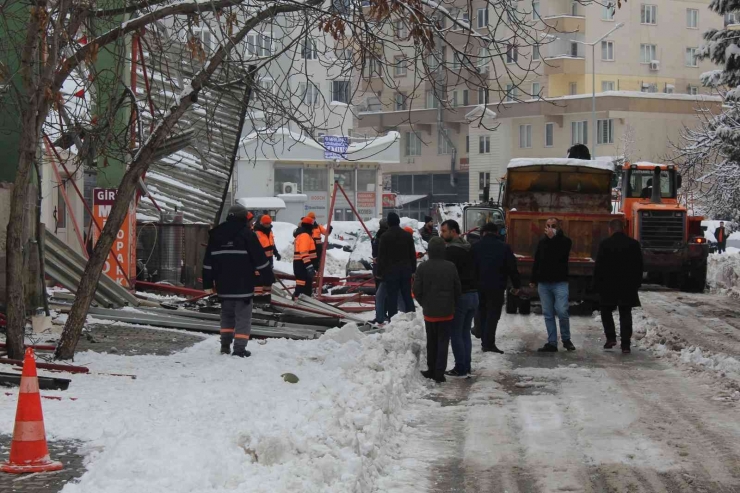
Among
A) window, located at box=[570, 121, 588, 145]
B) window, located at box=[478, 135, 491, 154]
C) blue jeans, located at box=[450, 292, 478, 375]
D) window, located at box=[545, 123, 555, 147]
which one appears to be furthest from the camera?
window, located at box=[478, 135, 491, 154]

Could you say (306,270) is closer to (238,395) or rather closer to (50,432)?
(238,395)

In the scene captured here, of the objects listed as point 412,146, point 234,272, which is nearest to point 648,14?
point 412,146

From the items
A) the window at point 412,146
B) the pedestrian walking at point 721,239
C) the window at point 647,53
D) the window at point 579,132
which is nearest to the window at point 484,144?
the window at point 579,132

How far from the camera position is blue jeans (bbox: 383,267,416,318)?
54.6 feet

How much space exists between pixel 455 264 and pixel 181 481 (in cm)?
767

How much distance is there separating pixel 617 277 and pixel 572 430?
6.31 meters

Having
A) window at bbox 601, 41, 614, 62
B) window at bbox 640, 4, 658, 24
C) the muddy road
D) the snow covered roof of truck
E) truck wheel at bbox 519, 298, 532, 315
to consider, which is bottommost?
the muddy road

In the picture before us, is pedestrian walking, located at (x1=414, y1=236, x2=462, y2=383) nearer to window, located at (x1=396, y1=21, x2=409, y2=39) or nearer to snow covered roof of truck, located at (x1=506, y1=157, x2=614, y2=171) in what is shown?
window, located at (x1=396, y1=21, x2=409, y2=39)

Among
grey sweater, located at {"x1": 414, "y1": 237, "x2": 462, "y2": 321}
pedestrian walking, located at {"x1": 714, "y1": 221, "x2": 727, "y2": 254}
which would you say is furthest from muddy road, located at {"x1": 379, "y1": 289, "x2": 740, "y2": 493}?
pedestrian walking, located at {"x1": 714, "y1": 221, "x2": 727, "y2": 254}

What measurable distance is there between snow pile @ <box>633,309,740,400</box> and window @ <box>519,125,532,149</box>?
150 ft

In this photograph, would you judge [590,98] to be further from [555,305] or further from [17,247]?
[17,247]

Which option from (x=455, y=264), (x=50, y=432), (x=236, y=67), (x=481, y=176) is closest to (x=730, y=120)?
(x=455, y=264)

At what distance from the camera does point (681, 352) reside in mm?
14695

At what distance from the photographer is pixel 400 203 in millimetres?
71000
